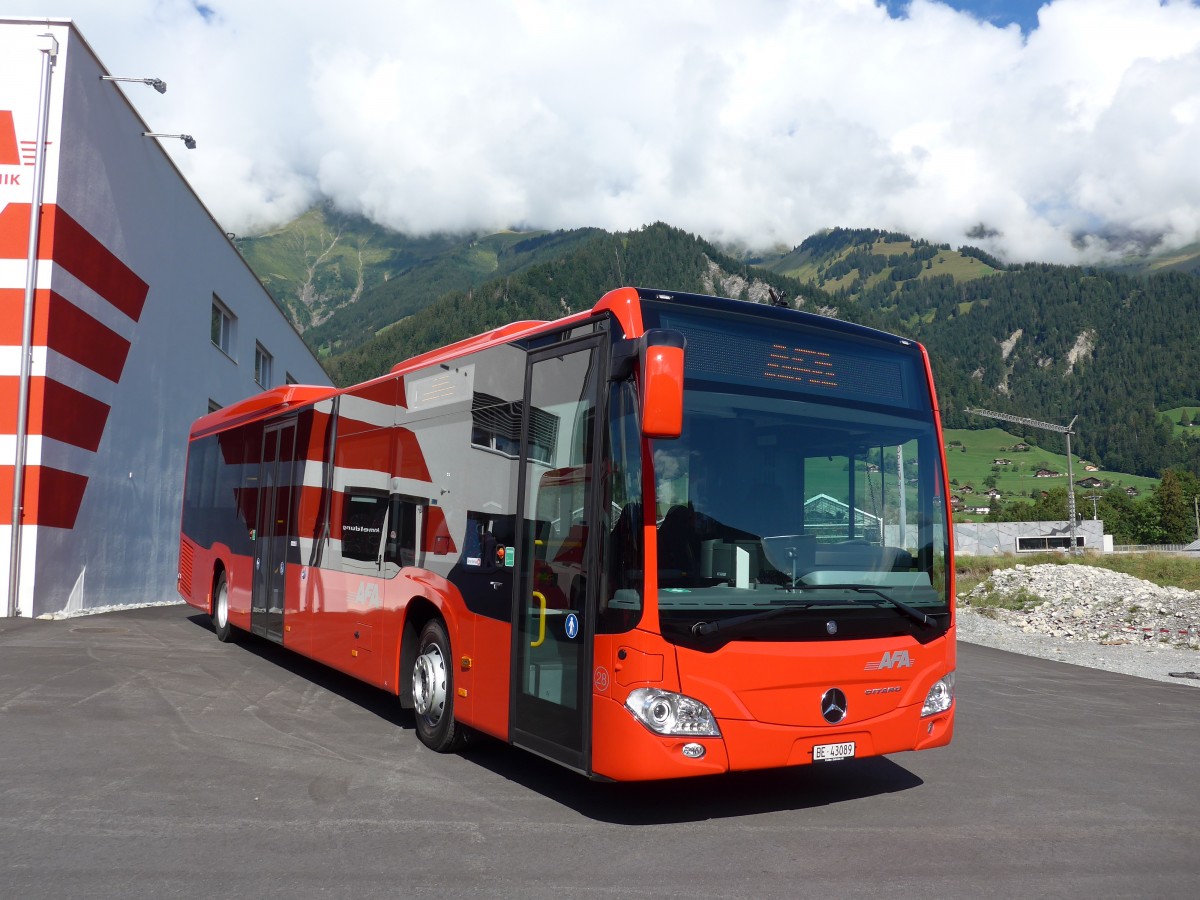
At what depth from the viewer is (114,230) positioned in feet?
59.1

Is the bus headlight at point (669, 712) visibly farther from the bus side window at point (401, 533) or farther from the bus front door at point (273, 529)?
the bus front door at point (273, 529)

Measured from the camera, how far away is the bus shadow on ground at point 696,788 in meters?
6.01

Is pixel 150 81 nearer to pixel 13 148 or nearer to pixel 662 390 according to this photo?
pixel 13 148

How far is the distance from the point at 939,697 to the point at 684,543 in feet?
7.00

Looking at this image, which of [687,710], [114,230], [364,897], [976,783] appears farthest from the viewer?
[114,230]

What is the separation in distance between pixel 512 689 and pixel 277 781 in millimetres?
1630

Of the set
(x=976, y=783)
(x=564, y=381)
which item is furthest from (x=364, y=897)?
(x=976, y=783)

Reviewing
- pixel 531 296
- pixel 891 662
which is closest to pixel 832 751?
pixel 891 662

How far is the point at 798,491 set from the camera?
584cm

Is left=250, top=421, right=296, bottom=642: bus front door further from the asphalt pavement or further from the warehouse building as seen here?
the warehouse building

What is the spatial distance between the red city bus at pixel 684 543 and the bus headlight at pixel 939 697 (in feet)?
0.04

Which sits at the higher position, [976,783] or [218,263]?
[218,263]

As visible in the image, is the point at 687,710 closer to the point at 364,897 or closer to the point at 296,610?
the point at 364,897

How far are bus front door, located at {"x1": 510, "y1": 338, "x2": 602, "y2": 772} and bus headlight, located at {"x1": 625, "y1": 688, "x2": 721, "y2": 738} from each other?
Answer: 36 centimetres
